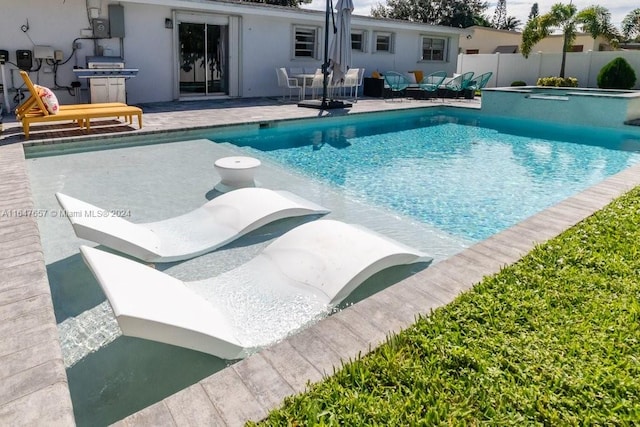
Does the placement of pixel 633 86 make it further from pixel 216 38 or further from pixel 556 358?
pixel 556 358

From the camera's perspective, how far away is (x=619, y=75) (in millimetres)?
17891

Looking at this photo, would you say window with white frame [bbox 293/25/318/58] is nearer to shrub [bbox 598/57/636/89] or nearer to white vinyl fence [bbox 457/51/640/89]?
white vinyl fence [bbox 457/51/640/89]

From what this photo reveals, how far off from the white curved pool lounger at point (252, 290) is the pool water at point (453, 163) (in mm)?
1756

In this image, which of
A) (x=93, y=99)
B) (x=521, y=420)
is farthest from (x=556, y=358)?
(x=93, y=99)

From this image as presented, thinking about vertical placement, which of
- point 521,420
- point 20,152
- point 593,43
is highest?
point 593,43

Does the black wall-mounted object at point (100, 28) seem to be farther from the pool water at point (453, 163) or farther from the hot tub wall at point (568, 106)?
the hot tub wall at point (568, 106)

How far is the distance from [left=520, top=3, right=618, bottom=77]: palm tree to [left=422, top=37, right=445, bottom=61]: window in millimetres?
3986

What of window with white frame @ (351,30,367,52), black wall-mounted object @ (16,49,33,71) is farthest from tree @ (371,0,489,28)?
black wall-mounted object @ (16,49,33,71)

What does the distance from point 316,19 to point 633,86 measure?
12.6 metres

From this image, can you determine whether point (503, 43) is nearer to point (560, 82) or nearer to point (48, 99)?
point (560, 82)

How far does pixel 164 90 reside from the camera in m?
13.3

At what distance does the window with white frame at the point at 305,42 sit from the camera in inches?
619

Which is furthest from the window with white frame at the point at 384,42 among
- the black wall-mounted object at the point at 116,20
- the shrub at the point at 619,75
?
the black wall-mounted object at the point at 116,20

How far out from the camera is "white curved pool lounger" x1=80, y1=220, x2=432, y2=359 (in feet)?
8.21
